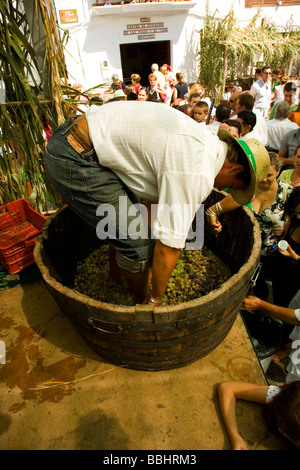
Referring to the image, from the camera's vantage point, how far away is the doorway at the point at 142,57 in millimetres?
14945

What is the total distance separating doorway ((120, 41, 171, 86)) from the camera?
49.0 ft

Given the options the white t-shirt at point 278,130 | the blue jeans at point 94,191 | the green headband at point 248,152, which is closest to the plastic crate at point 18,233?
the blue jeans at point 94,191

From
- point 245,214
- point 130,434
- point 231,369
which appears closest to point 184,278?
point 245,214

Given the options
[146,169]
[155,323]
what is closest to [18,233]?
[146,169]

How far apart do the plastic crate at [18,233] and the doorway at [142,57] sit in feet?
46.4

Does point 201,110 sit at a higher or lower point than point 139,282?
higher

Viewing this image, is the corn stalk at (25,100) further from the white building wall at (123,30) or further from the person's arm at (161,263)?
the white building wall at (123,30)

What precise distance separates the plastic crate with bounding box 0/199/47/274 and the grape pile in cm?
55

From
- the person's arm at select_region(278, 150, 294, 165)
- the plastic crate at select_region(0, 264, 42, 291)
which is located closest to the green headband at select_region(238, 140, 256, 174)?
the plastic crate at select_region(0, 264, 42, 291)

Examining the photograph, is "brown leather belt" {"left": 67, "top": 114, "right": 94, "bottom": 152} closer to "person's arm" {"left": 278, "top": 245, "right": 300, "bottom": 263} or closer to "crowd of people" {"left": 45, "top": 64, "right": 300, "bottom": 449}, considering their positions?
"crowd of people" {"left": 45, "top": 64, "right": 300, "bottom": 449}

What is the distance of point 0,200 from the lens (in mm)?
2826

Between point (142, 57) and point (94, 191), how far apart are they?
16.8m

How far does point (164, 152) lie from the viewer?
4.66 ft

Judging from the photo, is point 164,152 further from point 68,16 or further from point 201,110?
point 68,16
